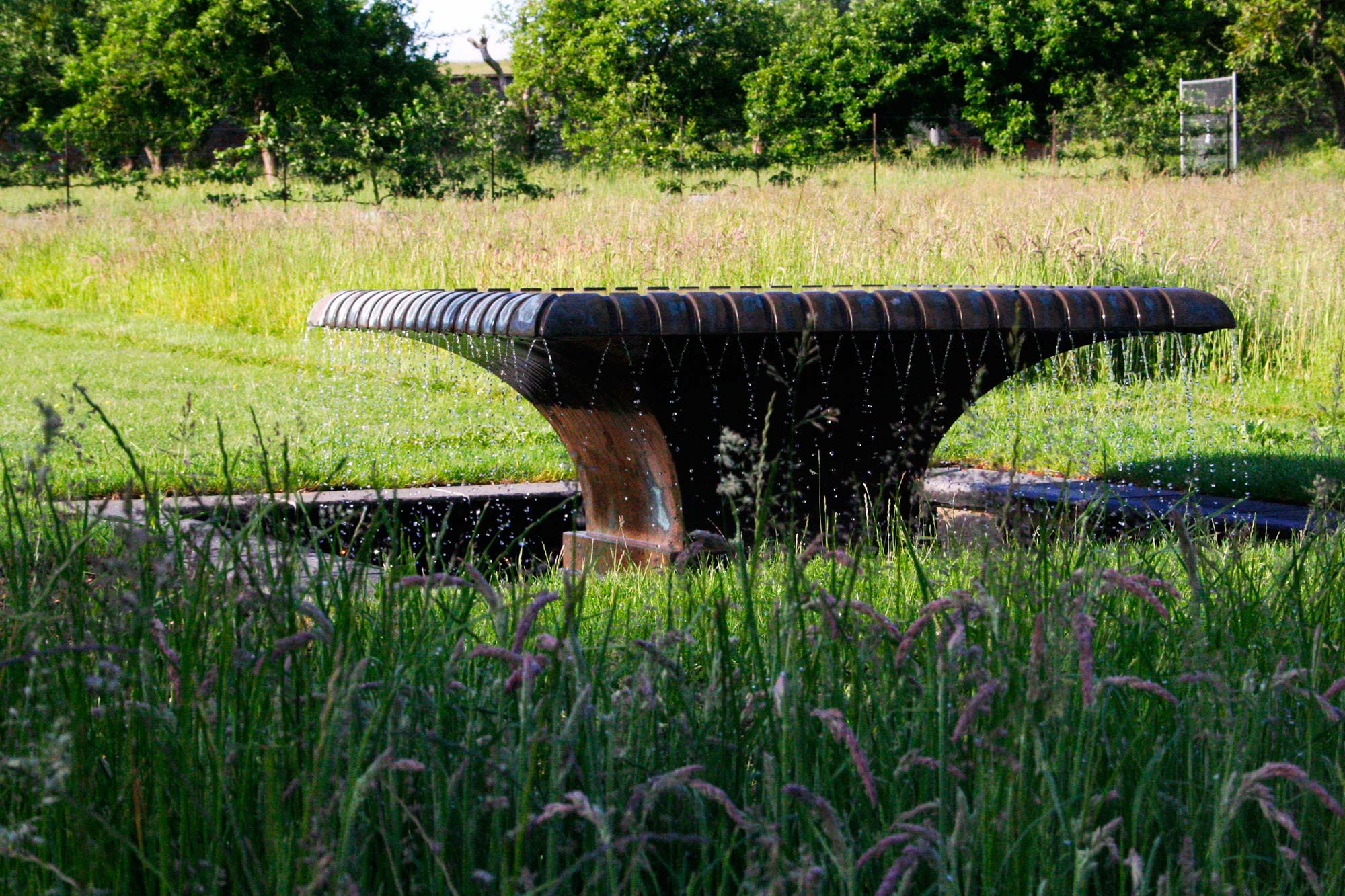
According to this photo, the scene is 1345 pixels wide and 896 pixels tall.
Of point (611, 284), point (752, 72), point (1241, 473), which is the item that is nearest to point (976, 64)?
point (752, 72)

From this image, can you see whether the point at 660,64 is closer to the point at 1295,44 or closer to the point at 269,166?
the point at 269,166

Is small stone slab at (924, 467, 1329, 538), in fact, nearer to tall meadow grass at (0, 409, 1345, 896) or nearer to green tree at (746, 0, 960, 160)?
tall meadow grass at (0, 409, 1345, 896)

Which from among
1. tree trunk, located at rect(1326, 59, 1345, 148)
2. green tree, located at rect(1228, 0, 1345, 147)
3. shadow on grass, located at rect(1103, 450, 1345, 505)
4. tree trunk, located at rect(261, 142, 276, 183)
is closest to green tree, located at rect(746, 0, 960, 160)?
green tree, located at rect(1228, 0, 1345, 147)

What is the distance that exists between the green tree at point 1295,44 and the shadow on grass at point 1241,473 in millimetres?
26955

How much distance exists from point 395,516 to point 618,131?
123ft

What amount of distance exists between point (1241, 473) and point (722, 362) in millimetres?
2744

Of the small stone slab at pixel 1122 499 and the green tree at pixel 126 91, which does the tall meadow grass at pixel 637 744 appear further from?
the green tree at pixel 126 91

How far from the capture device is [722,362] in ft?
13.8

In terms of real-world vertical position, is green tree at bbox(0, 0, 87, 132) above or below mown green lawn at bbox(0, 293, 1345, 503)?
above

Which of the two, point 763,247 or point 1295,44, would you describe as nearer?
point 763,247

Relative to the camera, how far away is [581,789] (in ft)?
5.28

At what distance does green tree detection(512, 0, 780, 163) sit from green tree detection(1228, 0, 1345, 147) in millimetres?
13253

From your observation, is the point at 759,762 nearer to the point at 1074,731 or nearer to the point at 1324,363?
the point at 1074,731

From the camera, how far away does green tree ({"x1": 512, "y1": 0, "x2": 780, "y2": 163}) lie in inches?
1555
